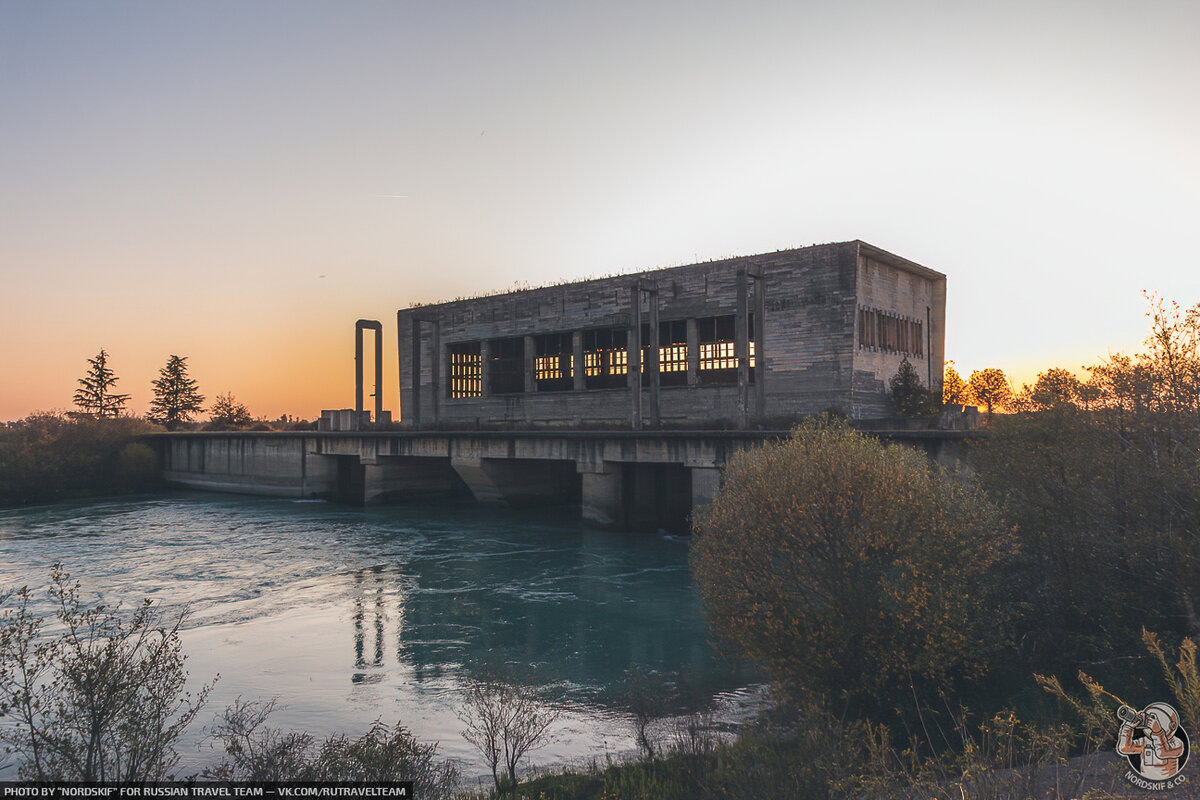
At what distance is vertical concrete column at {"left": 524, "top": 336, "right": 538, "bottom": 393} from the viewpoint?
4462cm

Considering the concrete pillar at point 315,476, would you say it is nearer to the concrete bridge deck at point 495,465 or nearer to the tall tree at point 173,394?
the concrete bridge deck at point 495,465

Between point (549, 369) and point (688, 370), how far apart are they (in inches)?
388

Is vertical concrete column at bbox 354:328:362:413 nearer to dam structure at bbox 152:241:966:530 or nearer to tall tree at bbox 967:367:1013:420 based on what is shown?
dam structure at bbox 152:241:966:530

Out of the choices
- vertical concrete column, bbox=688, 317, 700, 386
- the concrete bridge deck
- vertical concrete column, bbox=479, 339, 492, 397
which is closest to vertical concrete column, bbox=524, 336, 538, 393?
vertical concrete column, bbox=479, 339, 492, 397

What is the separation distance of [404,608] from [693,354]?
2151 cm

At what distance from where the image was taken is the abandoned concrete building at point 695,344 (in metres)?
32.7

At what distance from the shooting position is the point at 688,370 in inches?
1480

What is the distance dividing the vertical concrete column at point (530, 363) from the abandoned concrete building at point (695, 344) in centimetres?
8

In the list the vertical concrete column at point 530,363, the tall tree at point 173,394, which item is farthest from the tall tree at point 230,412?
the vertical concrete column at point 530,363

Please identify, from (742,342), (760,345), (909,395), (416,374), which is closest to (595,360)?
(760,345)

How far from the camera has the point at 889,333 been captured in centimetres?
3531

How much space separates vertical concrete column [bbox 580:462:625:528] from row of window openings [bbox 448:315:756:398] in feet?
23.3

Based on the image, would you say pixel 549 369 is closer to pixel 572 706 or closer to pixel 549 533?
pixel 549 533

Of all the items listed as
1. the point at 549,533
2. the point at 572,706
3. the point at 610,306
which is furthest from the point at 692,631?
the point at 610,306
